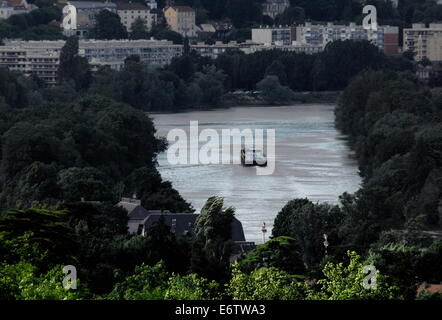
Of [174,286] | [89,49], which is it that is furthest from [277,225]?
[89,49]

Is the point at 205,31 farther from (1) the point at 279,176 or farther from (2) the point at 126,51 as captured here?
(1) the point at 279,176

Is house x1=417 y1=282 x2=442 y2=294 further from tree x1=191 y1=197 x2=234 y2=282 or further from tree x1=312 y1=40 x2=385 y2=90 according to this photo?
tree x1=312 y1=40 x2=385 y2=90

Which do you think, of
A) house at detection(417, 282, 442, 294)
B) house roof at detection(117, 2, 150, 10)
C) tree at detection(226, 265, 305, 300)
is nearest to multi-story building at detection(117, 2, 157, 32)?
house roof at detection(117, 2, 150, 10)

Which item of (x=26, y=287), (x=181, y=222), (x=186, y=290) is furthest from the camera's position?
(x=181, y=222)

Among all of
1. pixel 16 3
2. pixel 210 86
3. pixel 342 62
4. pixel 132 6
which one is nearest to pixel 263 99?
pixel 210 86

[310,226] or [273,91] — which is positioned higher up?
[310,226]

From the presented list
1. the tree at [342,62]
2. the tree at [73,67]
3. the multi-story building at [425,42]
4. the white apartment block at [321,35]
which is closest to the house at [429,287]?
the tree at [73,67]

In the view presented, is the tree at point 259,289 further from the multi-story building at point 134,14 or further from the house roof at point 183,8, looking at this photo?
the house roof at point 183,8
